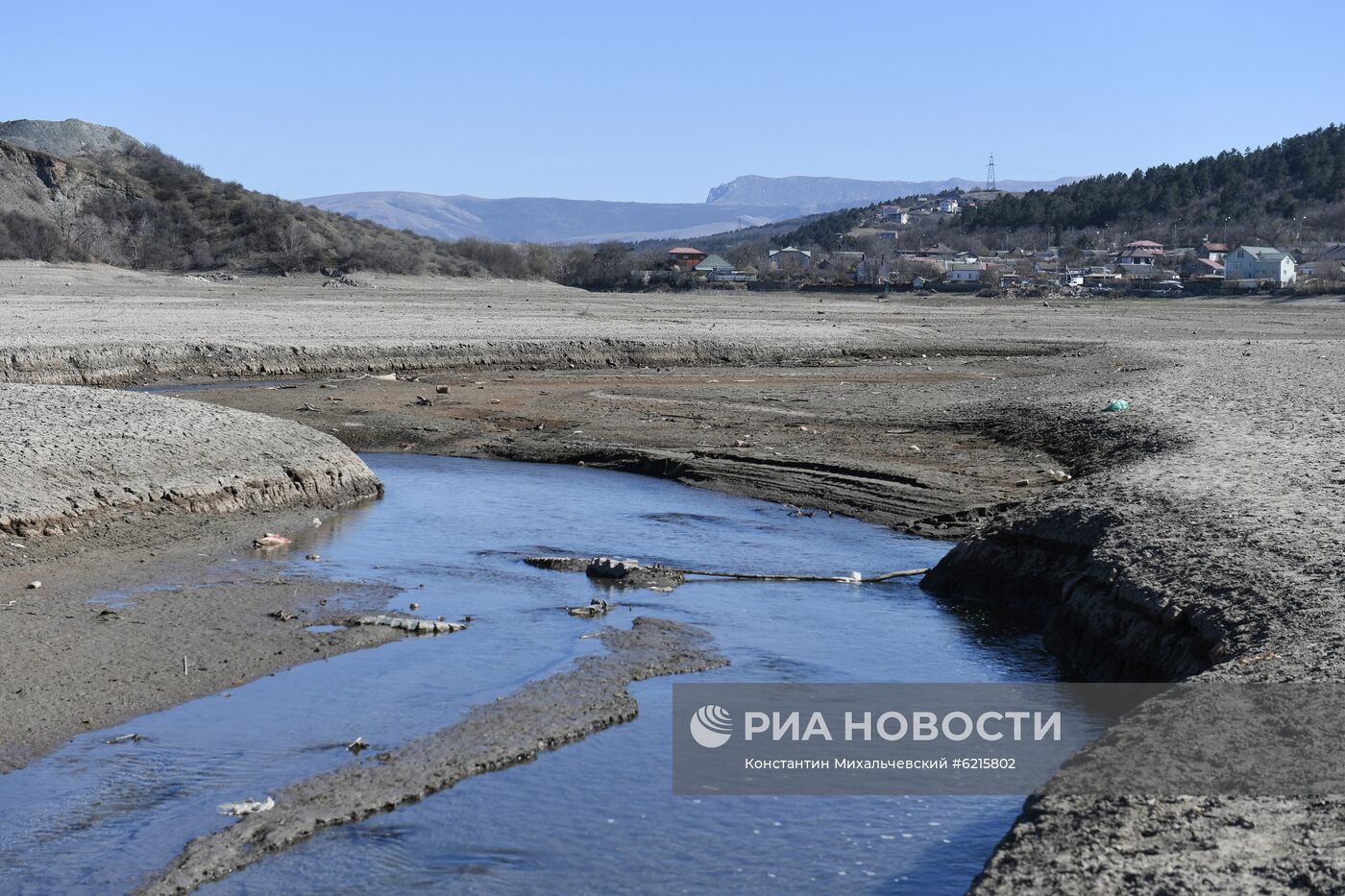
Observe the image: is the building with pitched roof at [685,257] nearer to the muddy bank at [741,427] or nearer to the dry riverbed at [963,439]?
the dry riverbed at [963,439]

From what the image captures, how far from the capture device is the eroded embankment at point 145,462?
11.8 m

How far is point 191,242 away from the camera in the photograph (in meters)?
73.2

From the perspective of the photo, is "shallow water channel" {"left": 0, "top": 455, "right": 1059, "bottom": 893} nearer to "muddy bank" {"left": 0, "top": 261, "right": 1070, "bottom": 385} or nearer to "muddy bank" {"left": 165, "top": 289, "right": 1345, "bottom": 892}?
"muddy bank" {"left": 165, "top": 289, "right": 1345, "bottom": 892}

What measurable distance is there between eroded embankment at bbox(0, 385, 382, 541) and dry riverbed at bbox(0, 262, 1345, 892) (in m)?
0.14

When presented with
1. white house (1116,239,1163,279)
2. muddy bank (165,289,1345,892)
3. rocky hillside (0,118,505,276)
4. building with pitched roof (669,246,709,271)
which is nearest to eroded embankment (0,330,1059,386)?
muddy bank (165,289,1345,892)

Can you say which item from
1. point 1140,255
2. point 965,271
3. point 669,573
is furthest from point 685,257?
point 669,573

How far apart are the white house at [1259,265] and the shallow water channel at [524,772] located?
7464 cm

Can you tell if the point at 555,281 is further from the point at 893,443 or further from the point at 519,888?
the point at 519,888

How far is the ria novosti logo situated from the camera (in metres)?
7.75

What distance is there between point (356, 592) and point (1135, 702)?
18.7ft

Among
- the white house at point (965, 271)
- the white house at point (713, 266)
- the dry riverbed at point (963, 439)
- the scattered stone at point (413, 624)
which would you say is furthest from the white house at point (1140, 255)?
the scattered stone at point (413, 624)

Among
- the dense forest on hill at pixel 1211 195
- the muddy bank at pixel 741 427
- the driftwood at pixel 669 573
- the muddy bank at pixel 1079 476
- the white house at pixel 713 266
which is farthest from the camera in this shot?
the dense forest on hill at pixel 1211 195

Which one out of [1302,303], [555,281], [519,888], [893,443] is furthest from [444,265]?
[519,888]

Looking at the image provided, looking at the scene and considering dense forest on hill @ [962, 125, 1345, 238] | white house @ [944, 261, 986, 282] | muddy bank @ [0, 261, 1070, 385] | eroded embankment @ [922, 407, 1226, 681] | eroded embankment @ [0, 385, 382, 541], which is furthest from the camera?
dense forest on hill @ [962, 125, 1345, 238]
